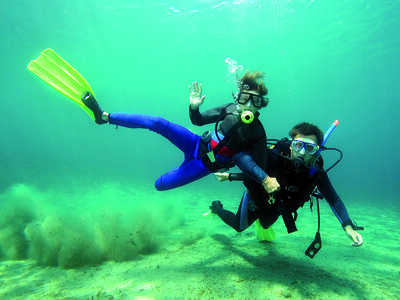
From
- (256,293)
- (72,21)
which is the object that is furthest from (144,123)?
(72,21)

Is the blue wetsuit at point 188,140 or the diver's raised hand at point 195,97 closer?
the blue wetsuit at point 188,140

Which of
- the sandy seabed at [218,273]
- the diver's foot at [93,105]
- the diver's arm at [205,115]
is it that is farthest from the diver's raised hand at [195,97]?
the sandy seabed at [218,273]

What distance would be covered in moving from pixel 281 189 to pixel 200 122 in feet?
7.07

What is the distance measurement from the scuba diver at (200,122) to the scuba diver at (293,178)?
379 mm

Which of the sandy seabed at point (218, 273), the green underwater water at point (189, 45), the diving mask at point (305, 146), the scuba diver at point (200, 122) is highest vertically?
the green underwater water at point (189, 45)

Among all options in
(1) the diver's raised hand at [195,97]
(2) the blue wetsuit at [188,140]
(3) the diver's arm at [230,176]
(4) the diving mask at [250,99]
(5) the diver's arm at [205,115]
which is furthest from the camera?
(5) the diver's arm at [205,115]

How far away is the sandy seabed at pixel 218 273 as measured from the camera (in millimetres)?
2746

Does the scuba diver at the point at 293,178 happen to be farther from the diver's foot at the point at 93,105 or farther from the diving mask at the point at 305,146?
the diver's foot at the point at 93,105

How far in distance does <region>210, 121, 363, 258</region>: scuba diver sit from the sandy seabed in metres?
0.58

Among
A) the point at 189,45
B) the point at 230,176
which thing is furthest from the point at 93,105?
the point at 189,45

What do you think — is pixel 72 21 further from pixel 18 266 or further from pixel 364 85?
pixel 364 85

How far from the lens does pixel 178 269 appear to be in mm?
3453

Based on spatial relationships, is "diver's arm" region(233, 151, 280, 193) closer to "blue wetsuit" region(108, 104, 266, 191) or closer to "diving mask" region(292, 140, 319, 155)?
"blue wetsuit" region(108, 104, 266, 191)

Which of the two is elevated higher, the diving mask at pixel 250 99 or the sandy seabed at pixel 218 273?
the diving mask at pixel 250 99
